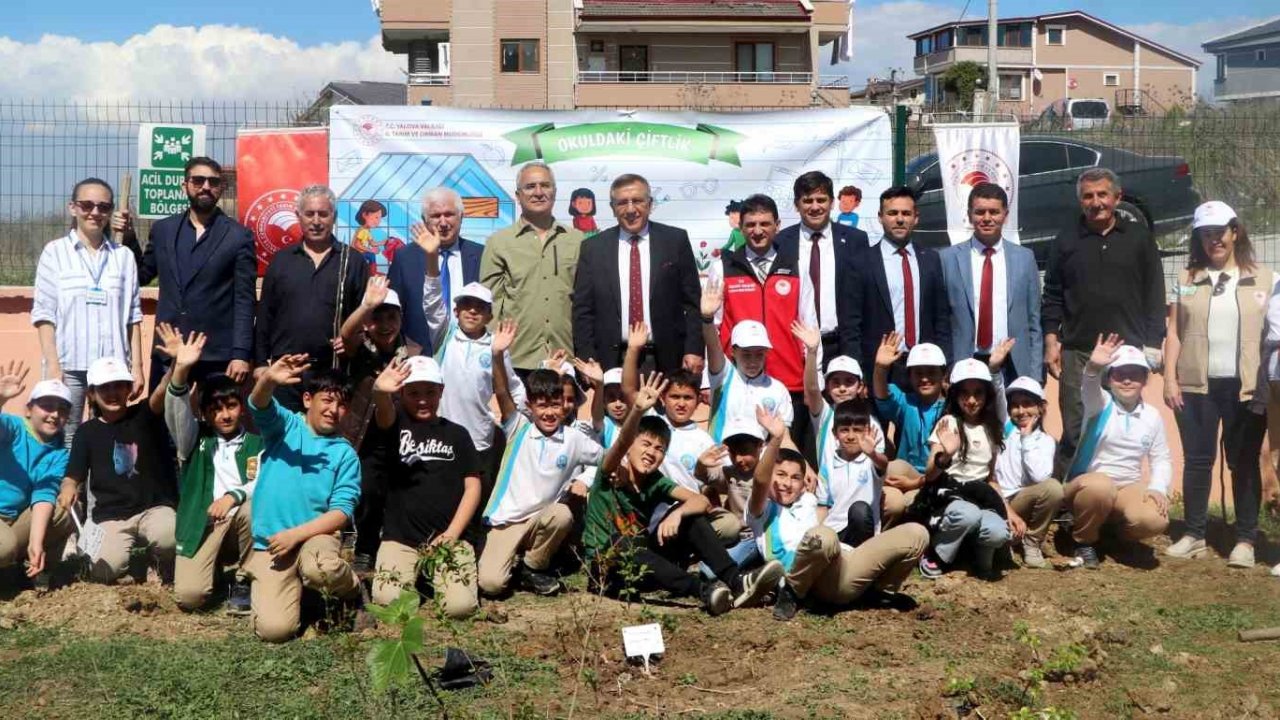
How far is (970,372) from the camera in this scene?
288 inches

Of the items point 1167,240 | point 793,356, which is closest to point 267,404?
point 793,356

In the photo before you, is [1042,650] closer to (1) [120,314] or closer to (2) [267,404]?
(2) [267,404]

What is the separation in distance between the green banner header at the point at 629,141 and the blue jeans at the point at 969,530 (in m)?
3.30

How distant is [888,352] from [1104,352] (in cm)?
121

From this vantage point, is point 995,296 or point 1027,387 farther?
point 995,296

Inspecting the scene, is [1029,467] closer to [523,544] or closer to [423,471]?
[523,544]

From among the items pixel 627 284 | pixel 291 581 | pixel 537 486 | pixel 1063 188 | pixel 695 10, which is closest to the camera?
pixel 291 581

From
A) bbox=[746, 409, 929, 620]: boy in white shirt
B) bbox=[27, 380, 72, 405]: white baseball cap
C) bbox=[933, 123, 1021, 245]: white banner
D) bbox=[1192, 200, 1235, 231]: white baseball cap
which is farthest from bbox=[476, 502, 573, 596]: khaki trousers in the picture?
bbox=[933, 123, 1021, 245]: white banner

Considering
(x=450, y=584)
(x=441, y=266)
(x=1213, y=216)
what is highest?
(x=1213, y=216)

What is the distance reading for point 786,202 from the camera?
946 cm

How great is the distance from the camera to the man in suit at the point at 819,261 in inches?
303

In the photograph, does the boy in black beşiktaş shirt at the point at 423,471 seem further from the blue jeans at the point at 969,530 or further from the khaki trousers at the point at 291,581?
the blue jeans at the point at 969,530

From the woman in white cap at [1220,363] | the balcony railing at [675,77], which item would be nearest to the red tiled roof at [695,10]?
the balcony railing at [675,77]

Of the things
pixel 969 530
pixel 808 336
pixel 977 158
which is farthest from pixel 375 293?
pixel 977 158
